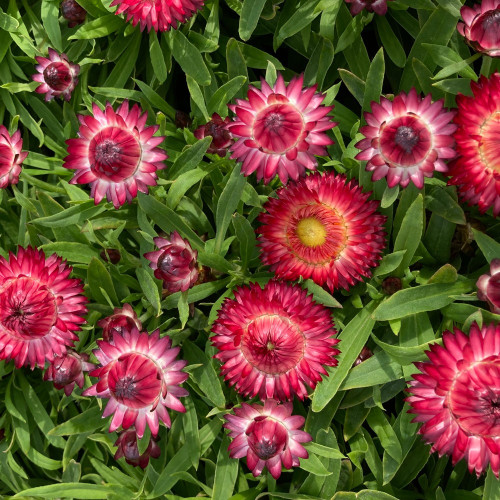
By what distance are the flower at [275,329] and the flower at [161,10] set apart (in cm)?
75

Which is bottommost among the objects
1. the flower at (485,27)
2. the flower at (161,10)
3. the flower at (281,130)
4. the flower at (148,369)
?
the flower at (148,369)

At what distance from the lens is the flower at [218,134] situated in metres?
1.71

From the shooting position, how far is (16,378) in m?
2.08

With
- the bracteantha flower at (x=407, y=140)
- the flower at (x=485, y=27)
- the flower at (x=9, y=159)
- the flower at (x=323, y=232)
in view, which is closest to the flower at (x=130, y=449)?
the flower at (x=323, y=232)

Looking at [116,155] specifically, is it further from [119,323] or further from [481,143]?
[481,143]

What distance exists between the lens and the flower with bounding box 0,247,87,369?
1540 millimetres

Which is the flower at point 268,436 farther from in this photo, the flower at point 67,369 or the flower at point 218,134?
the flower at point 218,134

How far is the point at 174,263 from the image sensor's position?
154 cm

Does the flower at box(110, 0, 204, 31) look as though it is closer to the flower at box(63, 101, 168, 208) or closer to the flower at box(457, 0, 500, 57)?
the flower at box(63, 101, 168, 208)

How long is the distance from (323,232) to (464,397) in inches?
20.4

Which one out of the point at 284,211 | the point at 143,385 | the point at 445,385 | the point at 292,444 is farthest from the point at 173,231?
the point at 445,385

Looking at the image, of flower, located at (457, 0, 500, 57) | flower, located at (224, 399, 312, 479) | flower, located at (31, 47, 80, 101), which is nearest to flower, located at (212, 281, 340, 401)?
flower, located at (224, 399, 312, 479)

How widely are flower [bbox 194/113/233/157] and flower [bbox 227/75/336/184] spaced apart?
16 centimetres

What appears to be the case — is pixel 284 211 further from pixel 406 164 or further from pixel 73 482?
pixel 73 482
